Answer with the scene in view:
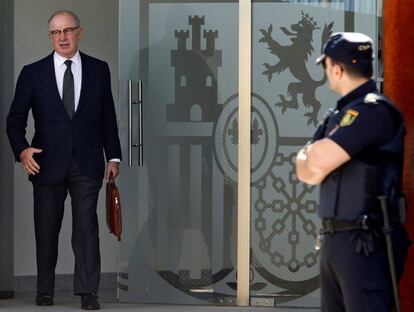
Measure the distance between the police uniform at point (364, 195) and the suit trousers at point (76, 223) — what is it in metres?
3.29

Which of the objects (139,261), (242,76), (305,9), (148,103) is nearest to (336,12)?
Result: (305,9)

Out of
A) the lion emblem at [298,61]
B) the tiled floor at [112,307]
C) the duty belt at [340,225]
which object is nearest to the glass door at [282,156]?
the lion emblem at [298,61]

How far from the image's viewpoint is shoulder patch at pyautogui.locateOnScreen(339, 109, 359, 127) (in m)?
4.68

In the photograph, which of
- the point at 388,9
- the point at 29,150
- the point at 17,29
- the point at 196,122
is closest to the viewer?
the point at 388,9

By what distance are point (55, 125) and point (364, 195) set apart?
3.51 meters

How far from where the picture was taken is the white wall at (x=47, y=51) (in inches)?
351

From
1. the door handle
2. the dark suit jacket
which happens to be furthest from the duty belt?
the door handle

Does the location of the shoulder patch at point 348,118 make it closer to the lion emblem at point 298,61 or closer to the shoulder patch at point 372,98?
the shoulder patch at point 372,98

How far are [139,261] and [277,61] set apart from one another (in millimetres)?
1653

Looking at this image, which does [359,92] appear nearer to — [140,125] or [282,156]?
[282,156]

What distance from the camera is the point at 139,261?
829 centimetres

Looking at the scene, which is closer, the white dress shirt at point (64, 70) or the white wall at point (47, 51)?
the white dress shirt at point (64, 70)

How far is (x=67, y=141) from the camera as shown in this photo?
7.81 meters

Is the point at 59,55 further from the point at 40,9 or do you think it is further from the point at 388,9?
the point at 388,9
